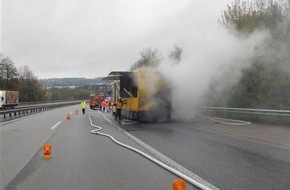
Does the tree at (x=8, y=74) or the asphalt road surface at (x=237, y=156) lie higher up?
the tree at (x=8, y=74)

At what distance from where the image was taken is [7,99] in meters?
65.4

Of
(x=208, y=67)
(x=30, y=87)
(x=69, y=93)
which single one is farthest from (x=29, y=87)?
(x=208, y=67)

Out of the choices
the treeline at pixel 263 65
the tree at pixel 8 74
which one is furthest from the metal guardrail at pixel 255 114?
the tree at pixel 8 74

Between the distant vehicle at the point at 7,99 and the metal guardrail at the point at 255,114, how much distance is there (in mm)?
42417

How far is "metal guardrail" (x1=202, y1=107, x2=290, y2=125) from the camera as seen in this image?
756 inches

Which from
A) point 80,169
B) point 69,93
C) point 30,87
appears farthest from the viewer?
point 69,93

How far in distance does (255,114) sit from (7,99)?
165ft

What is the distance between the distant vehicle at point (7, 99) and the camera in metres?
63.4

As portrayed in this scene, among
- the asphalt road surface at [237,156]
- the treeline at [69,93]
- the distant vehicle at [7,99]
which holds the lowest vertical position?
the asphalt road surface at [237,156]

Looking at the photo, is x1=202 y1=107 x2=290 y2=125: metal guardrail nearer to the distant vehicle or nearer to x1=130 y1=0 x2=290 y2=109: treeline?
x1=130 y1=0 x2=290 y2=109: treeline

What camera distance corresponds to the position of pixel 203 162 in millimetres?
10273

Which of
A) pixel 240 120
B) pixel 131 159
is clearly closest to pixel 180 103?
pixel 240 120

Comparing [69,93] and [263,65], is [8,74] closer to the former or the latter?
[69,93]

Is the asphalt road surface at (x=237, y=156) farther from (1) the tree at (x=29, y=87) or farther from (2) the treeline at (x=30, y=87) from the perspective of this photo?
(1) the tree at (x=29, y=87)
